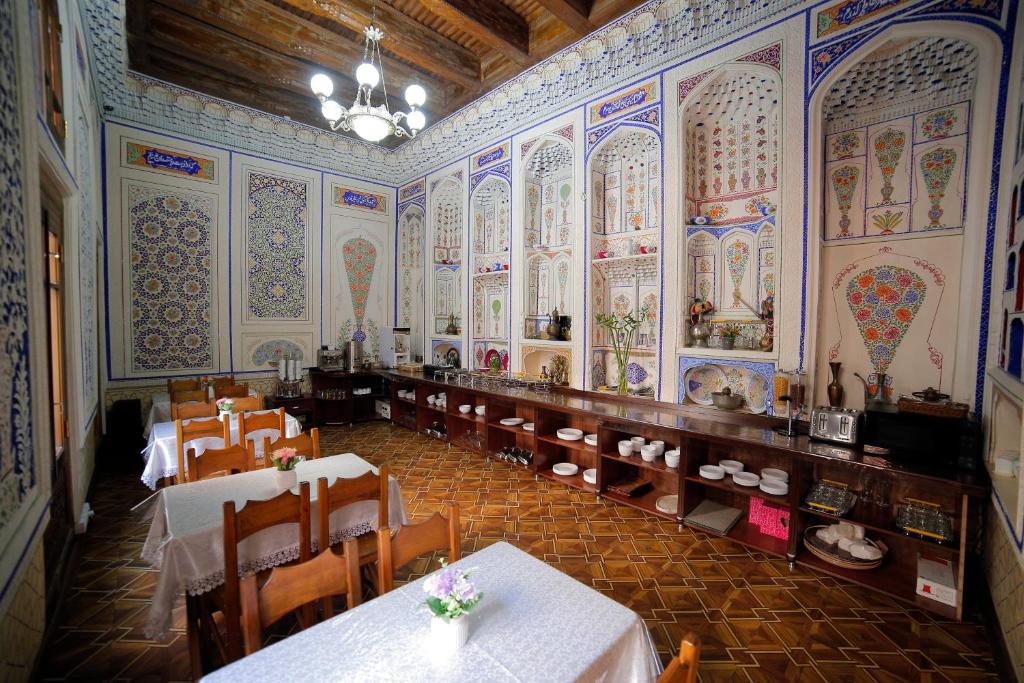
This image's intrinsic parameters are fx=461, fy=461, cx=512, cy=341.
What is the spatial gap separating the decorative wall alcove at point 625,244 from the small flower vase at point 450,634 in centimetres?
444

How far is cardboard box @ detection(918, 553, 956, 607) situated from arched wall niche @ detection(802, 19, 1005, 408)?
4.27ft

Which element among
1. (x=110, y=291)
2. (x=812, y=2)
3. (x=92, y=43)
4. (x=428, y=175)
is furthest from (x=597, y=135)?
(x=110, y=291)

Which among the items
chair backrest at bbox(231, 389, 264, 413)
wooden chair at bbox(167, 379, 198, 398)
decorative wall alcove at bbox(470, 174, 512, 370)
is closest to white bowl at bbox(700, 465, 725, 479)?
decorative wall alcove at bbox(470, 174, 512, 370)

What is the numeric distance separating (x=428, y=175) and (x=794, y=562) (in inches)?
312

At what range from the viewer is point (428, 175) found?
8.62 meters

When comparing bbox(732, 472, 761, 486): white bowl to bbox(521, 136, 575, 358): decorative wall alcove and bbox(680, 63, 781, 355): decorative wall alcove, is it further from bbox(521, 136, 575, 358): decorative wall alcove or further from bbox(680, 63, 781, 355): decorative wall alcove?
bbox(521, 136, 575, 358): decorative wall alcove

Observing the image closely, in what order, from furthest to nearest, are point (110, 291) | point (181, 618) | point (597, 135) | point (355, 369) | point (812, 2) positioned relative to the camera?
point (355, 369) → point (110, 291) → point (597, 135) → point (812, 2) → point (181, 618)

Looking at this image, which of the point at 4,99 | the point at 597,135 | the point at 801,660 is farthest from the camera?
the point at 597,135

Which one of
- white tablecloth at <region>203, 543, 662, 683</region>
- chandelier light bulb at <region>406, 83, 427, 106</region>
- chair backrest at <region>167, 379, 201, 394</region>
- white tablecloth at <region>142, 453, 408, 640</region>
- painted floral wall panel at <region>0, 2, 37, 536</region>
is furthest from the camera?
chair backrest at <region>167, 379, 201, 394</region>

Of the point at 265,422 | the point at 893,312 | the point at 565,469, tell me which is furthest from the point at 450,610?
the point at 893,312

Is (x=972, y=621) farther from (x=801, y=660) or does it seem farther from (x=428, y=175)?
(x=428, y=175)

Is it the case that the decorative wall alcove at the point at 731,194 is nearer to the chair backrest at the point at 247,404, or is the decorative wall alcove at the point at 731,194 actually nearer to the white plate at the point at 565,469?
the white plate at the point at 565,469

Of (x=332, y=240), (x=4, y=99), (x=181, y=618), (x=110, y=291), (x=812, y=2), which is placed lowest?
(x=181, y=618)

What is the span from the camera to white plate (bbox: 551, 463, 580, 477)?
536cm
